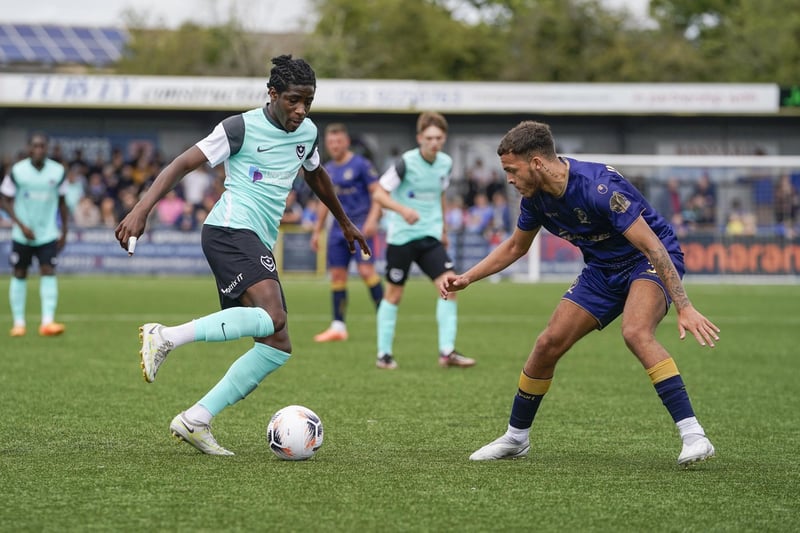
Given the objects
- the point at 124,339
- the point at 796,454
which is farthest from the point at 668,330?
the point at 796,454

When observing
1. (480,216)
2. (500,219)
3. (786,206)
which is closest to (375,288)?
(500,219)

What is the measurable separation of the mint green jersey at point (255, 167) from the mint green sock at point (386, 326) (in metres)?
4.53

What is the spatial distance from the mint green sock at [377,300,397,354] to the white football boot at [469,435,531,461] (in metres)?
4.65

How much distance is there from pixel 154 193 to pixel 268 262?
0.74 meters

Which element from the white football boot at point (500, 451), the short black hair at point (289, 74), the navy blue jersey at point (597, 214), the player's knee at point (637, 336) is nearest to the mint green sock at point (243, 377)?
the white football boot at point (500, 451)

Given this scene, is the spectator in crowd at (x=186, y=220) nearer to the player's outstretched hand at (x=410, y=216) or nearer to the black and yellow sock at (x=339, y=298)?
the black and yellow sock at (x=339, y=298)

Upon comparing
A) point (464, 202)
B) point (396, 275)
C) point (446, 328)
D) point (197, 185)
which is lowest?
point (446, 328)

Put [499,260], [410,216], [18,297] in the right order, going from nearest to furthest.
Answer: [499,260], [410,216], [18,297]

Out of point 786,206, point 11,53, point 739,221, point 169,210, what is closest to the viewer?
point 739,221

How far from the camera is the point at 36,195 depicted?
13.2 m

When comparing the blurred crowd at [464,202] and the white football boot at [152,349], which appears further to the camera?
the blurred crowd at [464,202]

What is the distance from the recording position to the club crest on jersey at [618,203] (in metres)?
5.62

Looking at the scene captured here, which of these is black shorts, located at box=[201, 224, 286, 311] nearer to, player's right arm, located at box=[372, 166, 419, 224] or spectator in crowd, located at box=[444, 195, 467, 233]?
A: player's right arm, located at box=[372, 166, 419, 224]

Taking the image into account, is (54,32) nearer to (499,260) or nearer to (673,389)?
(499,260)
